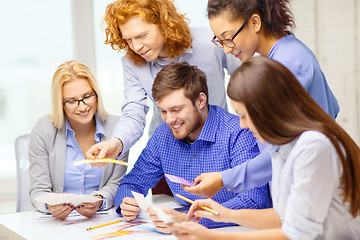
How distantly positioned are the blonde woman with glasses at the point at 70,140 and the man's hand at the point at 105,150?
0.84ft

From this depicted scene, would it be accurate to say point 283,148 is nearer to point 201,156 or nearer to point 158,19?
point 201,156

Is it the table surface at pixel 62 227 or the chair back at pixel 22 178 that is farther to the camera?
the chair back at pixel 22 178

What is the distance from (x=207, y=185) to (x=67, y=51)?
344cm

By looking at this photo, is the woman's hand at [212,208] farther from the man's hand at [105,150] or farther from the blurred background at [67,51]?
the blurred background at [67,51]

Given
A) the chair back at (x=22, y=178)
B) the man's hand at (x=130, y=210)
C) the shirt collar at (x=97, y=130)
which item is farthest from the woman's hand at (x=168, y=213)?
the chair back at (x=22, y=178)

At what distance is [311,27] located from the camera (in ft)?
15.7

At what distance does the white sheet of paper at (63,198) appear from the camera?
217 centimetres

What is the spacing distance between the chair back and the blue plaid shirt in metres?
0.79

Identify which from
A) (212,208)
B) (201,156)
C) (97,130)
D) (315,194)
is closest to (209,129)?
(201,156)

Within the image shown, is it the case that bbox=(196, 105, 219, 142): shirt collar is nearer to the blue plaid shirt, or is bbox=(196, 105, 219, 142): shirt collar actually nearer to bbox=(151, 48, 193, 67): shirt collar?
the blue plaid shirt

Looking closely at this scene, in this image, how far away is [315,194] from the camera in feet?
4.61

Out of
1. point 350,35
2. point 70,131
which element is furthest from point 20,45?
point 350,35

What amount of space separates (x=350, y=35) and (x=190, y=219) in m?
3.51

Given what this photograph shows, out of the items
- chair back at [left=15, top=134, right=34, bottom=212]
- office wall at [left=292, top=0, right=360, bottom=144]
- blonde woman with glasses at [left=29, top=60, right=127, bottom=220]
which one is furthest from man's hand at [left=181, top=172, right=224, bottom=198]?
office wall at [left=292, top=0, right=360, bottom=144]
